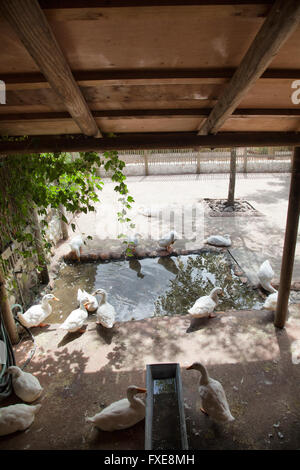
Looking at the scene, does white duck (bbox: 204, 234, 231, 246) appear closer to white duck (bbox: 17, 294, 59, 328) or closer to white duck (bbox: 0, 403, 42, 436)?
white duck (bbox: 17, 294, 59, 328)

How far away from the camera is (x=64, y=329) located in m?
4.02

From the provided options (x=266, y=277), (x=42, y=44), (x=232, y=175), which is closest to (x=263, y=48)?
(x=42, y=44)

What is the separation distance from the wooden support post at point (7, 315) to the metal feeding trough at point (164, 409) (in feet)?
7.02

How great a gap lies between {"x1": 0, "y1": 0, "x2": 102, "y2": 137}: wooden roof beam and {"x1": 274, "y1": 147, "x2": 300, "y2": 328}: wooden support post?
2.66 metres

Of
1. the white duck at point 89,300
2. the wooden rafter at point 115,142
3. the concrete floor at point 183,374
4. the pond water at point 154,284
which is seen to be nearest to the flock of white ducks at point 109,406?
the concrete floor at point 183,374

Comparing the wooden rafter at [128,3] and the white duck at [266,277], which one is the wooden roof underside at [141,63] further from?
the white duck at [266,277]

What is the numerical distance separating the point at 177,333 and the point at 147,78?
11.0 feet

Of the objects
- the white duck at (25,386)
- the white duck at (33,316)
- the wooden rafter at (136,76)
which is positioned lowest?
the white duck at (25,386)

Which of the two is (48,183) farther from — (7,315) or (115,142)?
(7,315)

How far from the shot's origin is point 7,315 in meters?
3.82

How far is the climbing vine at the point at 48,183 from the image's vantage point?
329 cm

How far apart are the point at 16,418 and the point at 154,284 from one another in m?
3.29

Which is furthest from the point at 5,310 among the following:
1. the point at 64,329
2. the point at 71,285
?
the point at 71,285
